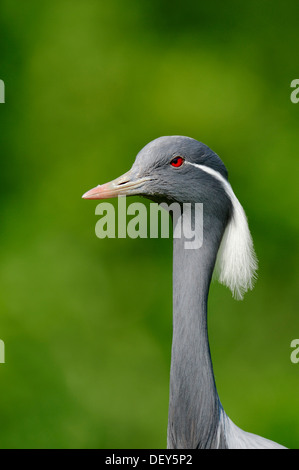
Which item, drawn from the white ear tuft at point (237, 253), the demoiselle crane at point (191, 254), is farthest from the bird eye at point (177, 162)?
the white ear tuft at point (237, 253)

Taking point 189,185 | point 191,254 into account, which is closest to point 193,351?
point 191,254

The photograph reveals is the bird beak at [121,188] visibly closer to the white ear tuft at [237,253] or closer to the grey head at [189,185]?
the grey head at [189,185]

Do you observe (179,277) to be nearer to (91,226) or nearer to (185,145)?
(185,145)

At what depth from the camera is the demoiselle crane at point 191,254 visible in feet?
5.09

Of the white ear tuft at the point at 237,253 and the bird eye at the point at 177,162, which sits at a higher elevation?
the bird eye at the point at 177,162

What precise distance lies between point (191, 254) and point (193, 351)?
8.1 inches

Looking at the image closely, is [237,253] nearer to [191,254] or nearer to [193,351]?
[191,254]

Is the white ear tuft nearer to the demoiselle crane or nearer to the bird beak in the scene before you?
the demoiselle crane

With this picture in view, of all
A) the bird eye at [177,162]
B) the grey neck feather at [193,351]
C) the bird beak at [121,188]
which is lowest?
the grey neck feather at [193,351]

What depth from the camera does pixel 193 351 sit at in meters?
1.55

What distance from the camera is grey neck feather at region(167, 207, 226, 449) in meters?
1.55

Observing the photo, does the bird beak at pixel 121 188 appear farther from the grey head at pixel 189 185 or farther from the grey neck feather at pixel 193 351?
the grey neck feather at pixel 193 351

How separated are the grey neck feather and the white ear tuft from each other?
0.12 ft
